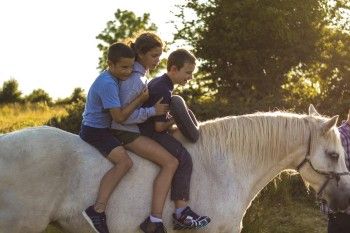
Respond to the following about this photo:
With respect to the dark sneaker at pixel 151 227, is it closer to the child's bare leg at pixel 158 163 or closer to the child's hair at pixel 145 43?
the child's bare leg at pixel 158 163

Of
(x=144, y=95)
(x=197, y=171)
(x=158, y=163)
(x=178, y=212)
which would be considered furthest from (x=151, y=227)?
Answer: (x=144, y=95)

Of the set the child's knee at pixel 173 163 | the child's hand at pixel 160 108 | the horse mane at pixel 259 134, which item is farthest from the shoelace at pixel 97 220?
the horse mane at pixel 259 134

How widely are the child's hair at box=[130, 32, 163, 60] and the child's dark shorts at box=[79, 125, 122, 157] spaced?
0.75m

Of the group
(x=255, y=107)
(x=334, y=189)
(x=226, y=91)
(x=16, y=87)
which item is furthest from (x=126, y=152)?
(x=16, y=87)

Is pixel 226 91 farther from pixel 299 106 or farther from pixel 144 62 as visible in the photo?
pixel 144 62

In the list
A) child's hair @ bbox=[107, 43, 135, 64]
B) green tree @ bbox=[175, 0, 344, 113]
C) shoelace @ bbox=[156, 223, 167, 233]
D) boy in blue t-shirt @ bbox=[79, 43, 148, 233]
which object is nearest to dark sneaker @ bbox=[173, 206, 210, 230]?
shoelace @ bbox=[156, 223, 167, 233]

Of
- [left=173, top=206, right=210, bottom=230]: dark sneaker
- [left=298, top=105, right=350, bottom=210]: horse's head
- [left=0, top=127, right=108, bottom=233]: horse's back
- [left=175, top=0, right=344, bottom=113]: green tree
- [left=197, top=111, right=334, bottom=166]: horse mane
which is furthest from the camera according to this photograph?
[left=175, top=0, right=344, bottom=113]: green tree

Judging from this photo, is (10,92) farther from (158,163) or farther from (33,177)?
(158,163)

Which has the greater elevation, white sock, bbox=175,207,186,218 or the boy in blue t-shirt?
the boy in blue t-shirt

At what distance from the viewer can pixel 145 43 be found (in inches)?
198

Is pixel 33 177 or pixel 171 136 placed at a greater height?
pixel 171 136

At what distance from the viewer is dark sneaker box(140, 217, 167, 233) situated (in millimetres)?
4734

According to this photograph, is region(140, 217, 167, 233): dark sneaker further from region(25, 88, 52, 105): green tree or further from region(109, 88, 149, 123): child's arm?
region(25, 88, 52, 105): green tree

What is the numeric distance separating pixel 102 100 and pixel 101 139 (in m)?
0.34
